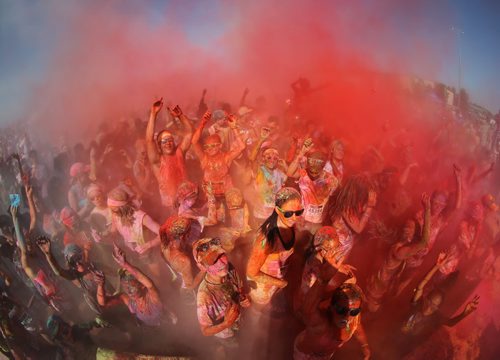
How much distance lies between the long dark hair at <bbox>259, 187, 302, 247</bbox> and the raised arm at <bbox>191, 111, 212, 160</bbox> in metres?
2.32

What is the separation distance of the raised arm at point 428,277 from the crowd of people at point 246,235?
3cm

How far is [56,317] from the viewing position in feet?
26.0

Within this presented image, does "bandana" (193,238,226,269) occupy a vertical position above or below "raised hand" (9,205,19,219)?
above

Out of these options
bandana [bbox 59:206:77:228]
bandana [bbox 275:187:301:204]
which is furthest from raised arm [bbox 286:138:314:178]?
bandana [bbox 59:206:77:228]

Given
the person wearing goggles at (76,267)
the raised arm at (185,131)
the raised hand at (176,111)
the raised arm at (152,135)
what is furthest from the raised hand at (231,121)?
the person wearing goggles at (76,267)

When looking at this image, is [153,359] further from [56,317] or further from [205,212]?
[205,212]

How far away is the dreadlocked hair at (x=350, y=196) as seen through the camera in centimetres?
633

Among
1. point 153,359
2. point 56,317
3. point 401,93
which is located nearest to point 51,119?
point 56,317

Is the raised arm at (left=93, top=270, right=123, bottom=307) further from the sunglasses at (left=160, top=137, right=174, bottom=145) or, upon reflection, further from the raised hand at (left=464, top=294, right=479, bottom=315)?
the raised hand at (left=464, top=294, right=479, bottom=315)

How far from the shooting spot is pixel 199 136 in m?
7.09

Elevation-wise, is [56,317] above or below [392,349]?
below

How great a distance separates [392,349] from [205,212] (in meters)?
4.71

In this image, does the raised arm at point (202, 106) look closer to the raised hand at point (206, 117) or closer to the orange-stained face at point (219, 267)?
the raised hand at point (206, 117)

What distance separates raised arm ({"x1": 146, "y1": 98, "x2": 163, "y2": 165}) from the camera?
21.9 feet
